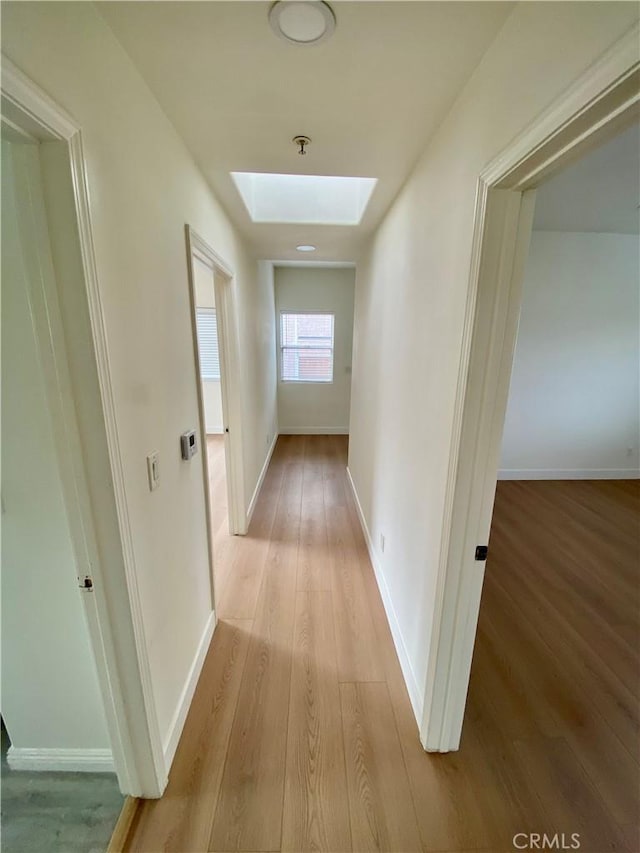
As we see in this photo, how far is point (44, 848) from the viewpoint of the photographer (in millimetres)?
1114

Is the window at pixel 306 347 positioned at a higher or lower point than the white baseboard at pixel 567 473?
higher

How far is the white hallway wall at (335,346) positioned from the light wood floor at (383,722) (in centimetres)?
332

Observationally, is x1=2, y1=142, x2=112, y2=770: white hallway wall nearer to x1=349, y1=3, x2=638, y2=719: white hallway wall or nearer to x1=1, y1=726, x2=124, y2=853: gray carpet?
x1=1, y1=726, x2=124, y2=853: gray carpet

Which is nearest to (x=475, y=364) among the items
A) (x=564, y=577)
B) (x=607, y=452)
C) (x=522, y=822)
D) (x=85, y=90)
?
(x=85, y=90)

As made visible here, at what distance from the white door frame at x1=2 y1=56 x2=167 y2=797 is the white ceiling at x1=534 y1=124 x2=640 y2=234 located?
1.98 m

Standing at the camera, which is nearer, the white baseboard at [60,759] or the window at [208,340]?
the white baseboard at [60,759]

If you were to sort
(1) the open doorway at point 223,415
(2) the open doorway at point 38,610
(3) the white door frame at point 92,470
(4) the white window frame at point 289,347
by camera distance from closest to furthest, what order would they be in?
(3) the white door frame at point 92,470 → (2) the open doorway at point 38,610 → (1) the open doorway at point 223,415 → (4) the white window frame at point 289,347

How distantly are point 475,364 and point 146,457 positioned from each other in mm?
1072

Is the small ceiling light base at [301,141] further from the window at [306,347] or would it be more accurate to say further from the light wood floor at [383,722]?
the window at [306,347]

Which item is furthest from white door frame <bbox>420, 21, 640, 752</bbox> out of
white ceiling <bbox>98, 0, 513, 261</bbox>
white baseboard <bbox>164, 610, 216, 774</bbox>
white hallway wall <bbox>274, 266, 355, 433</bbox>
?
white hallway wall <bbox>274, 266, 355, 433</bbox>

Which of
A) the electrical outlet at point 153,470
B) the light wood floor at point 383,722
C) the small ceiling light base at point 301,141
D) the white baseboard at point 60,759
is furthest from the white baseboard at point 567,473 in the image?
the white baseboard at point 60,759

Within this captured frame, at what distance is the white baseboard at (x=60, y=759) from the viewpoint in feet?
4.27

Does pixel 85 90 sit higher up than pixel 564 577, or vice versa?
pixel 85 90

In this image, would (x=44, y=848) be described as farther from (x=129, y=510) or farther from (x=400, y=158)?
(x=400, y=158)
